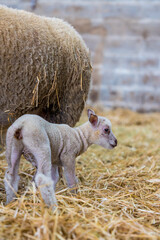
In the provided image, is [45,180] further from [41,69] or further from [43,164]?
[41,69]

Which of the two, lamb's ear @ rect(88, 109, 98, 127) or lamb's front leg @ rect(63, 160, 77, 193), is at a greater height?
lamb's ear @ rect(88, 109, 98, 127)

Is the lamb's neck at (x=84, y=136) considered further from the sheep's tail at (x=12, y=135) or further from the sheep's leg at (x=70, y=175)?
the sheep's tail at (x=12, y=135)

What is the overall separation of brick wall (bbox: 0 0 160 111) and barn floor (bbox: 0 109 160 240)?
2.73m

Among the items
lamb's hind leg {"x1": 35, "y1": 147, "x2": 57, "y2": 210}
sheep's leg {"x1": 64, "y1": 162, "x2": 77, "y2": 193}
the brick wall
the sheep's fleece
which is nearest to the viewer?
lamb's hind leg {"x1": 35, "y1": 147, "x2": 57, "y2": 210}

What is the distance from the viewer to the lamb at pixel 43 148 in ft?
5.54

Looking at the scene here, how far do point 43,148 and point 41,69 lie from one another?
28.1 inches

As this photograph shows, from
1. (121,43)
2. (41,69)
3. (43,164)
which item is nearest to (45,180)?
(43,164)

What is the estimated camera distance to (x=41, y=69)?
2.19 meters

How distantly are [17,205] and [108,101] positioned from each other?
15.7 ft

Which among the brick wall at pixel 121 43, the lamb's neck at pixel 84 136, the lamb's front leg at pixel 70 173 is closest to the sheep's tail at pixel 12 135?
the lamb's front leg at pixel 70 173

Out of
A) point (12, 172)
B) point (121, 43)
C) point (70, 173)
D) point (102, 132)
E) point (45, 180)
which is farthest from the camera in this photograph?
point (121, 43)

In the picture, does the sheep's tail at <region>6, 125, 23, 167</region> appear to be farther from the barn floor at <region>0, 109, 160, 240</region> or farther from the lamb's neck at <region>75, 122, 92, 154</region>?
the lamb's neck at <region>75, 122, 92, 154</region>

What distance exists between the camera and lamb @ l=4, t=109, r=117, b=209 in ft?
5.54

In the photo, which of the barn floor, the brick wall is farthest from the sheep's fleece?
the brick wall
